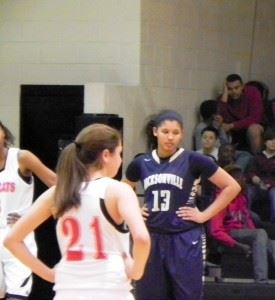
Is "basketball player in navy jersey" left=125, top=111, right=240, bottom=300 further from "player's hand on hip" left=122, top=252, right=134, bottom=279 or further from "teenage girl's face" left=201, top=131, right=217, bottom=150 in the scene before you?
"teenage girl's face" left=201, top=131, right=217, bottom=150

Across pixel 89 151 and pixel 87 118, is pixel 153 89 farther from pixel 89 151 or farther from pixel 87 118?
pixel 89 151

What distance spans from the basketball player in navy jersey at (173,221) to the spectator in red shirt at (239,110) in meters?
4.52

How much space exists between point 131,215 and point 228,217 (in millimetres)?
5528

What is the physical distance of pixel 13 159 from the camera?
7152 mm

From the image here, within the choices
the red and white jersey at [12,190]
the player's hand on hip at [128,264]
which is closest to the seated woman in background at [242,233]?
the red and white jersey at [12,190]

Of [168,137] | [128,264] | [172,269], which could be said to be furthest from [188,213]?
[128,264]

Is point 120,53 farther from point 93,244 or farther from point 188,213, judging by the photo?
point 93,244

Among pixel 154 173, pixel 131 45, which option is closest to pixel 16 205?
pixel 154 173

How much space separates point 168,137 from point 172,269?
87 cm

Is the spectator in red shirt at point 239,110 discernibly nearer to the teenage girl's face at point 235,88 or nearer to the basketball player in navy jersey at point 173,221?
the teenage girl's face at point 235,88

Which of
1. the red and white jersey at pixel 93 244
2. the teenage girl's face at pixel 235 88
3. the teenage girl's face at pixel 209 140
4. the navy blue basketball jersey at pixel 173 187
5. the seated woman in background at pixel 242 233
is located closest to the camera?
the red and white jersey at pixel 93 244

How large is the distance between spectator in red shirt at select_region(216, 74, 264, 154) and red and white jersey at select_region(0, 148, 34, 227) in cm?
466

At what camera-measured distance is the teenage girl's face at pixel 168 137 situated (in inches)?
273

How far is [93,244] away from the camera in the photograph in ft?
15.0
